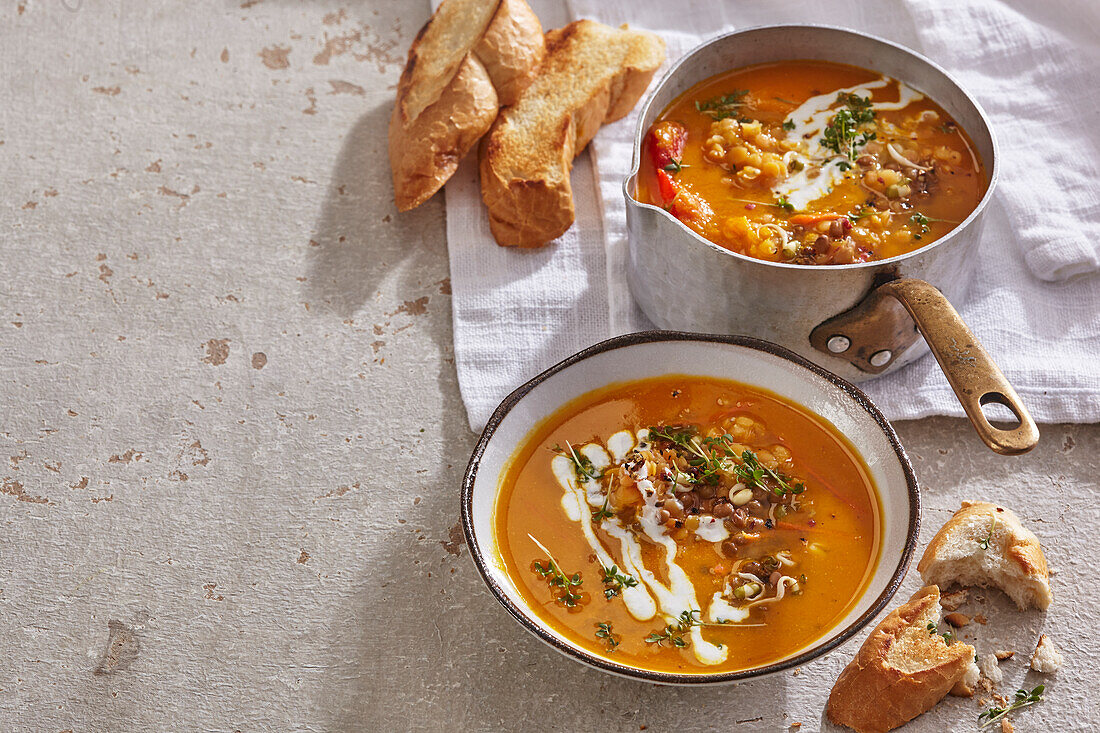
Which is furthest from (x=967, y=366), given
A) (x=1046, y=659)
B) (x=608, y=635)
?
(x=608, y=635)

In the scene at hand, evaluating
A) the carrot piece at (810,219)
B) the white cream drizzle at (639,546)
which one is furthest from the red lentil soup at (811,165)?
the white cream drizzle at (639,546)

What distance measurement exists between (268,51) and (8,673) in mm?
1932

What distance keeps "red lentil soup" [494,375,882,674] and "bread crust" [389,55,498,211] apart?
834 millimetres

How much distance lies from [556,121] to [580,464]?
1028 mm

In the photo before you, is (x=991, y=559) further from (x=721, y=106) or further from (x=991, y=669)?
(x=721, y=106)

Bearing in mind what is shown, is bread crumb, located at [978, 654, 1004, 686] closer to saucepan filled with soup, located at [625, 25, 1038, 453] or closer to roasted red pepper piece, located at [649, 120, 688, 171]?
saucepan filled with soup, located at [625, 25, 1038, 453]

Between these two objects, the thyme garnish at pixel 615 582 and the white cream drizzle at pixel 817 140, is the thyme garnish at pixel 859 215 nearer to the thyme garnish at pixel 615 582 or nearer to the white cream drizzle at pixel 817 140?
the white cream drizzle at pixel 817 140

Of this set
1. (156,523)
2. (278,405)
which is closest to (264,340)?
(278,405)

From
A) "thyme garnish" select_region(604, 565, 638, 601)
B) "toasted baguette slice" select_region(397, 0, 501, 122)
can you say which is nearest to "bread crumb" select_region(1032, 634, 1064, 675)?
"thyme garnish" select_region(604, 565, 638, 601)

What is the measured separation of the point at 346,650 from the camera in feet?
6.67

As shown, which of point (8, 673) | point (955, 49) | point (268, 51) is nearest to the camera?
point (8, 673)

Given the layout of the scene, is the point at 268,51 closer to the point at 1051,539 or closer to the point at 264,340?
the point at 264,340

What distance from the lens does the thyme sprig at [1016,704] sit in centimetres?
188

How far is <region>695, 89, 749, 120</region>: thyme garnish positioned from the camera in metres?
2.54
